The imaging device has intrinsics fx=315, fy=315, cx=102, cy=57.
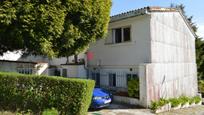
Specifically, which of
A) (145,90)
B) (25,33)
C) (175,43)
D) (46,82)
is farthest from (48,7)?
(175,43)

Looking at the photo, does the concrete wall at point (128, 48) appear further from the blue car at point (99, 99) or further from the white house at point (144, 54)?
the blue car at point (99, 99)

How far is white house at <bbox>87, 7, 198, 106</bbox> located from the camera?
17367 millimetres

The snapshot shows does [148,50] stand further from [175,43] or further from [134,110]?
[175,43]

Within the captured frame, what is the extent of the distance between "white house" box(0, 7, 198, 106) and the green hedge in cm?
486

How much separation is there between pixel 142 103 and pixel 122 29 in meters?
5.22

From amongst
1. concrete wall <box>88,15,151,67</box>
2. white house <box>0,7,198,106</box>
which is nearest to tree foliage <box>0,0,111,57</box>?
concrete wall <box>88,15,151,67</box>

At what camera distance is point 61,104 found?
1117 cm

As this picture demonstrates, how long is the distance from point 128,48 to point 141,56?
3.73 ft

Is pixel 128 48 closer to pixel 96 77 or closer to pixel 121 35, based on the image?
pixel 121 35

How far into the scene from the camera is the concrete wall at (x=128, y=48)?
58.1ft

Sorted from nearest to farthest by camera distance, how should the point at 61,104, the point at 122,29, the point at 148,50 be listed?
the point at 61,104, the point at 148,50, the point at 122,29

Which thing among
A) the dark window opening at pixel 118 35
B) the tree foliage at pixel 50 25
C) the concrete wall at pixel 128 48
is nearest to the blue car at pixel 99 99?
the tree foliage at pixel 50 25

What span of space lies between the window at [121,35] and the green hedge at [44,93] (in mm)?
8311

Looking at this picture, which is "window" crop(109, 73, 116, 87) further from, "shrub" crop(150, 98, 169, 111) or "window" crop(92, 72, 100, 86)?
"shrub" crop(150, 98, 169, 111)
